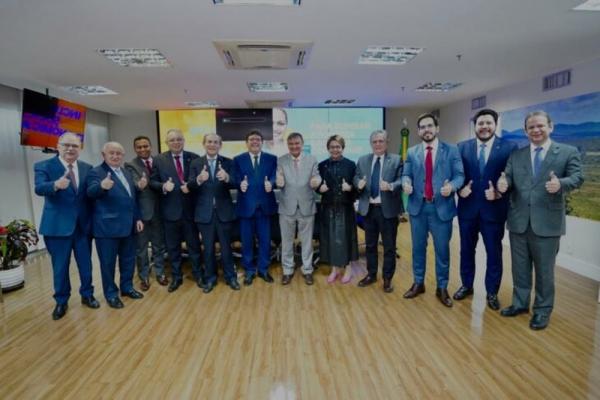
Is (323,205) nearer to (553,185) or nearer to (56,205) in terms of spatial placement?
(553,185)

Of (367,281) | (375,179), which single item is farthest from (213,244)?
(375,179)

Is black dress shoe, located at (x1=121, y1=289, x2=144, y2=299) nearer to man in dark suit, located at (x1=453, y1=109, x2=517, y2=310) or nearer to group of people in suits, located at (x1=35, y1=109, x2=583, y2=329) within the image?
group of people in suits, located at (x1=35, y1=109, x2=583, y2=329)

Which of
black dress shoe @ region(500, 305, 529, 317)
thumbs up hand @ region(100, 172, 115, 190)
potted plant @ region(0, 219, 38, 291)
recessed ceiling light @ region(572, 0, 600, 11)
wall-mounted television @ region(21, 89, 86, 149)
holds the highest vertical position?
recessed ceiling light @ region(572, 0, 600, 11)

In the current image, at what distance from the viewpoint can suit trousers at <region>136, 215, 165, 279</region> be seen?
11.9ft

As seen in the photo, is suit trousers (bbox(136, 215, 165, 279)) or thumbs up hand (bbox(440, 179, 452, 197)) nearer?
thumbs up hand (bbox(440, 179, 452, 197))

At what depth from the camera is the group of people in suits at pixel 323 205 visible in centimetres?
260

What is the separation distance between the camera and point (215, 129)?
26.2ft

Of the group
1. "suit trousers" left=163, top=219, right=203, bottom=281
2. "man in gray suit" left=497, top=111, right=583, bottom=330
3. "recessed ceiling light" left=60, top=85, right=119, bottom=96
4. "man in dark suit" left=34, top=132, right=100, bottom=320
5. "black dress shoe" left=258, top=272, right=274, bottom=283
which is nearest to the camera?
"man in gray suit" left=497, top=111, right=583, bottom=330

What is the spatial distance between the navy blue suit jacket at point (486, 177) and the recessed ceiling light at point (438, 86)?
3.08m

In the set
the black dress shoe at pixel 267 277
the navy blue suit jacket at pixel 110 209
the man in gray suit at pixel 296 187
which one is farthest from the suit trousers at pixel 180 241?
the man in gray suit at pixel 296 187

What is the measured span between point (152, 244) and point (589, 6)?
184 inches

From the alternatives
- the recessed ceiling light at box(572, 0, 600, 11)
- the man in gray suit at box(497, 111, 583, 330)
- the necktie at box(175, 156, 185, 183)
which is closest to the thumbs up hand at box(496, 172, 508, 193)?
the man in gray suit at box(497, 111, 583, 330)

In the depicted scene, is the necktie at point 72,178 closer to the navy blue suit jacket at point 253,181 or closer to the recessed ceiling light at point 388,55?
the navy blue suit jacket at point 253,181

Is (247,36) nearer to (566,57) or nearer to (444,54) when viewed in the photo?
(444,54)
